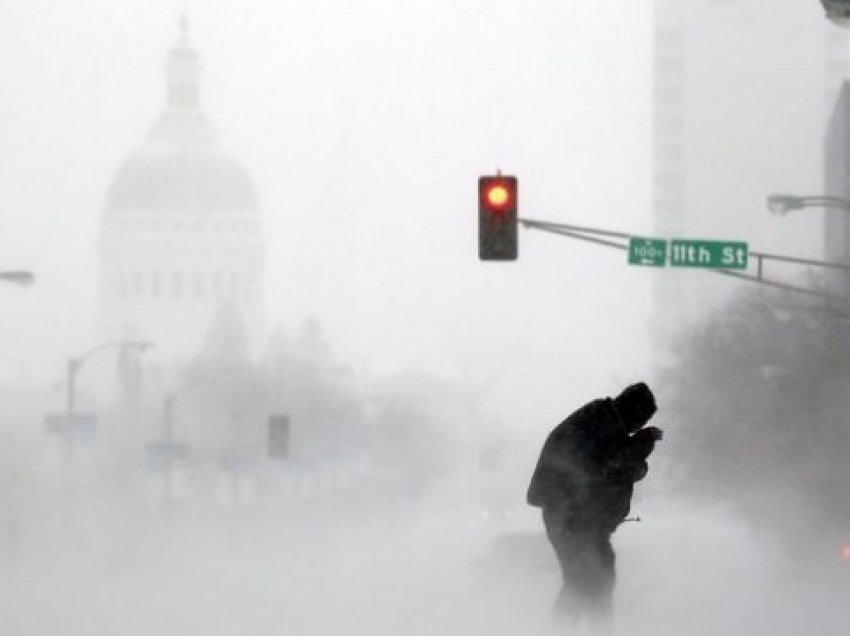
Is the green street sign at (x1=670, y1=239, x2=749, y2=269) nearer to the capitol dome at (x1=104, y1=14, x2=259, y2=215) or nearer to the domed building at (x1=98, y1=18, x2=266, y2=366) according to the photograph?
the capitol dome at (x1=104, y1=14, x2=259, y2=215)

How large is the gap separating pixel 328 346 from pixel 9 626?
65.8 meters

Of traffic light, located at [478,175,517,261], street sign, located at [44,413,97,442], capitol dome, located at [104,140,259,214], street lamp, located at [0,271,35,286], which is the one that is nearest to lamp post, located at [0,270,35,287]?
street lamp, located at [0,271,35,286]

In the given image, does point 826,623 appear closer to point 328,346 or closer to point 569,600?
point 569,600

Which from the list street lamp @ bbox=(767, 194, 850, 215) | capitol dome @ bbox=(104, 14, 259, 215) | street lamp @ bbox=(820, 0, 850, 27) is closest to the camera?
street lamp @ bbox=(820, 0, 850, 27)

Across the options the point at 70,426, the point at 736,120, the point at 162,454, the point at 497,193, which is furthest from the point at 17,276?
the point at 736,120

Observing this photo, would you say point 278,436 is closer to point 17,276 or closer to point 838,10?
point 17,276

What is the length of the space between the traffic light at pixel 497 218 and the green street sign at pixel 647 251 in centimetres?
429

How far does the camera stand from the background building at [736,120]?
150 metres

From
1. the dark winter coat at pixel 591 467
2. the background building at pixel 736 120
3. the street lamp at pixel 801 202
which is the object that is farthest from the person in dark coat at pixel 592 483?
the background building at pixel 736 120

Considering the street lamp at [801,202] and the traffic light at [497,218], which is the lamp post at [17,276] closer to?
the street lamp at [801,202]

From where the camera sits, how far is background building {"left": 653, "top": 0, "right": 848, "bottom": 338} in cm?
14962

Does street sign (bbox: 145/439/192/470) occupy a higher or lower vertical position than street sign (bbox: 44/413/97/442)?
lower

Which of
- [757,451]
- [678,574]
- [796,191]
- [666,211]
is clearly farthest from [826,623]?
[666,211]

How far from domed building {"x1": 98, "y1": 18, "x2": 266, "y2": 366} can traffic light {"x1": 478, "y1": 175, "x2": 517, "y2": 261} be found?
54.9m
